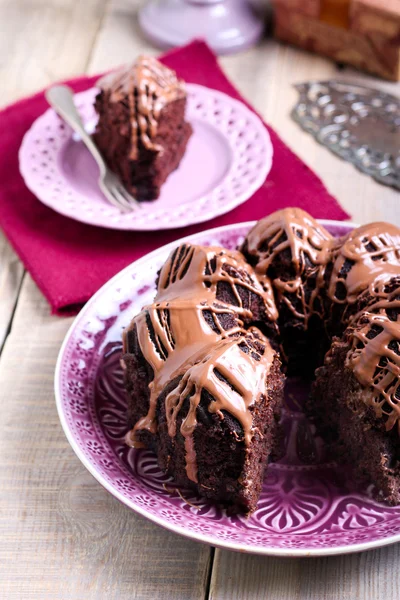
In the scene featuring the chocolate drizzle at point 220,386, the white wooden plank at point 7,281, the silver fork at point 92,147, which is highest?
the chocolate drizzle at point 220,386

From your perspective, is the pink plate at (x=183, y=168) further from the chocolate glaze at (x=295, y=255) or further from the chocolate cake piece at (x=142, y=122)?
the chocolate glaze at (x=295, y=255)

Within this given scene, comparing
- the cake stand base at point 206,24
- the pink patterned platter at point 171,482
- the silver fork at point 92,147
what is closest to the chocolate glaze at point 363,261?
the pink patterned platter at point 171,482

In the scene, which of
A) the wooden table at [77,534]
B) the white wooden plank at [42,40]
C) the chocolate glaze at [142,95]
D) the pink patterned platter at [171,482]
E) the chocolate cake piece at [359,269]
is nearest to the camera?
the pink patterned platter at [171,482]

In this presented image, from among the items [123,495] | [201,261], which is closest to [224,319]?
[201,261]

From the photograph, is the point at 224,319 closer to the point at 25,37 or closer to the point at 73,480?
the point at 73,480

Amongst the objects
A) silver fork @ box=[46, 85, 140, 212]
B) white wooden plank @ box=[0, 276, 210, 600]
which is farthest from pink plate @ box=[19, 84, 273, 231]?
white wooden plank @ box=[0, 276, 210, 600]

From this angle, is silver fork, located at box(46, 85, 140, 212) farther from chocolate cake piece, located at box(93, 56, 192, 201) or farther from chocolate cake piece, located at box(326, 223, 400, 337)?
chocolate cake piece, located at box(326, 223, 400, 337)

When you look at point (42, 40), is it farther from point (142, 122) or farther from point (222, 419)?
point (222, 419)
